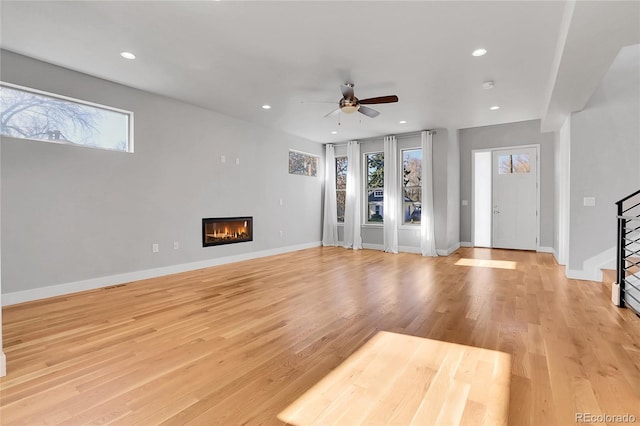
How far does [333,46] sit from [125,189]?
11.5 feet

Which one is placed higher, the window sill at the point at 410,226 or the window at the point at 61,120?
the window at the point at 61,120

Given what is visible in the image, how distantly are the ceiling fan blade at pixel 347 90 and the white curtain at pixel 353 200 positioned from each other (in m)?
3.98

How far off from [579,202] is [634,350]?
9.50ft

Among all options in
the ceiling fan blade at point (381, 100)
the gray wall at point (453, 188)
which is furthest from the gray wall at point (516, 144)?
the ceiling fan blade at point (381, 100)

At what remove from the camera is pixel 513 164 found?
303 inches

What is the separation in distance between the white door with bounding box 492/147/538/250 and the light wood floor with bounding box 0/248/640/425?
3160 millimetres

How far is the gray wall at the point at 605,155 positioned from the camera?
4301 millimetres

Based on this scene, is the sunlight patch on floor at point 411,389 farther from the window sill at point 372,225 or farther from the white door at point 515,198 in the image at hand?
the white door at point 515,198

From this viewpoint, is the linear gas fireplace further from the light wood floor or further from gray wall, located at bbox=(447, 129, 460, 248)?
gray wall, located at bbox=(447, 129, 460, 248)

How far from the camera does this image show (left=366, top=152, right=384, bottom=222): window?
8102 millimetres

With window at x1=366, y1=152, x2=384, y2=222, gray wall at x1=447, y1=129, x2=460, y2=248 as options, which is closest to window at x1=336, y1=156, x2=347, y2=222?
window at x1=366, y1=152, x2=384, y2=222

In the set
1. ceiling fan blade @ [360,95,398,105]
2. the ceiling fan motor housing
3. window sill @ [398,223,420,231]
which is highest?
ceiling fan blade @ [360,95,398,105]

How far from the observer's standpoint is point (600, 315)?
3119 mm

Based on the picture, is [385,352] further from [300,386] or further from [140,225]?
[140,225]
